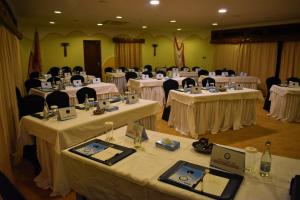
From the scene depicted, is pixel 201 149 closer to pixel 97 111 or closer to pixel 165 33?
pixel 97 111

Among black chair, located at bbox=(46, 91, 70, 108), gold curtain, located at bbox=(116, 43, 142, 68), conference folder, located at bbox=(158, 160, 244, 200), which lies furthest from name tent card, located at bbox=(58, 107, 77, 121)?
gold curtain, located at bbox=(116, 43, 142, 68)

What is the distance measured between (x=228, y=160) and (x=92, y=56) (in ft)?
31.7

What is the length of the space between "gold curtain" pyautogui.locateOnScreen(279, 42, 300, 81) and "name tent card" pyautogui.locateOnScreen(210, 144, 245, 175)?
287 inches

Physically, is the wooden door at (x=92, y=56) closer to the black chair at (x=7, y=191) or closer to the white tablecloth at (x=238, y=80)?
the white tablecloth at (x=238, y=80)

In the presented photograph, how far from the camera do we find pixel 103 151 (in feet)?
6.45

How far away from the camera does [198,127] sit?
4.35 metres

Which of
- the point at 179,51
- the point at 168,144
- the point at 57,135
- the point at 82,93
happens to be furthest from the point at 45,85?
the point at 179,51

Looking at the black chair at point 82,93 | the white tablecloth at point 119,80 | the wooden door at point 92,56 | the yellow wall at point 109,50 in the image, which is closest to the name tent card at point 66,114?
the black chair at point 82,93

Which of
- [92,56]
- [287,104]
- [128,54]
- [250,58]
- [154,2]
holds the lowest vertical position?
[287,104]

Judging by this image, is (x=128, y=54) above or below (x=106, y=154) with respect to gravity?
above

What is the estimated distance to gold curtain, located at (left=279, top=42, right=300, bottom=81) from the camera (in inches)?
292

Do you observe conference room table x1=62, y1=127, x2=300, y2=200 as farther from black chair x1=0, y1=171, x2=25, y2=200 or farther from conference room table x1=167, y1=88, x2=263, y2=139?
conference room table x1=167, y1=88, x2=263, y2=139

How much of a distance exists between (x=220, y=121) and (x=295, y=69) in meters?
4.66

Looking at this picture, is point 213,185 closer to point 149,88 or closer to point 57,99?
Answer: point 57,99
